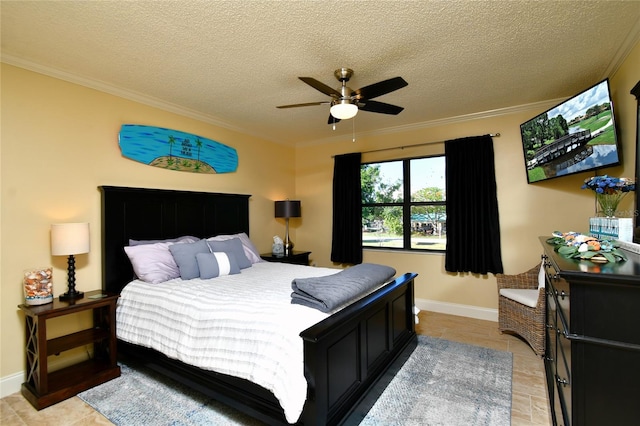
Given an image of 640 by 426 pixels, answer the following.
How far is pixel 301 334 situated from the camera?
1648mm

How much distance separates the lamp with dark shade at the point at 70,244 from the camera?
2.43 meters

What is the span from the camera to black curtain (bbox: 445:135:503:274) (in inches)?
149

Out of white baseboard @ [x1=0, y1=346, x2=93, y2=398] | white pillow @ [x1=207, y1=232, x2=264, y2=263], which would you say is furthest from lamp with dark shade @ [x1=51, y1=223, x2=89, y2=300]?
white pillow @ [x1=207, y1=232, x2=264, y2=263]

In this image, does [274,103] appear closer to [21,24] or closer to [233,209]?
[233,209]

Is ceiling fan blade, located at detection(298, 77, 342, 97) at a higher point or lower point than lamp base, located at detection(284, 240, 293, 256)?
higher

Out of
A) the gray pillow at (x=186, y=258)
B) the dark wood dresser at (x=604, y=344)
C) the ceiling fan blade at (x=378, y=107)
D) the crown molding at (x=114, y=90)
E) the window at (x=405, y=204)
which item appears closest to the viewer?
the dark wood dresser at (x=604, y=344)

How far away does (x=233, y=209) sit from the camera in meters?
4.18

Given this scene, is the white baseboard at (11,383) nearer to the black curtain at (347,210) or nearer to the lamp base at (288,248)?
the lamp base at (288,248)

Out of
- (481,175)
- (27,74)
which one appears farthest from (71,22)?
(481,175)

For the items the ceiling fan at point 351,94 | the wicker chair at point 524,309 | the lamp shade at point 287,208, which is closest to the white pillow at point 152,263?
the ceiling fan at point 351,94

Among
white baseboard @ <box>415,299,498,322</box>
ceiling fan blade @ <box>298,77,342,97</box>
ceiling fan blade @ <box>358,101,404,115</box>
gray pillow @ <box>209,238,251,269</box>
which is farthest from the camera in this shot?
white baseboard @ <box>415,299,498,322</box>

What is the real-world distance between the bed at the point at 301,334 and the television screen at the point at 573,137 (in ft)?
6.14

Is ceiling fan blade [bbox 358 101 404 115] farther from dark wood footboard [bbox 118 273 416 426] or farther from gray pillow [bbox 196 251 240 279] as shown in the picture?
gray pillow [bbox 196 251 240 279]

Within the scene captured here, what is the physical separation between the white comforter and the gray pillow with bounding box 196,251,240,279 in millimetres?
117
